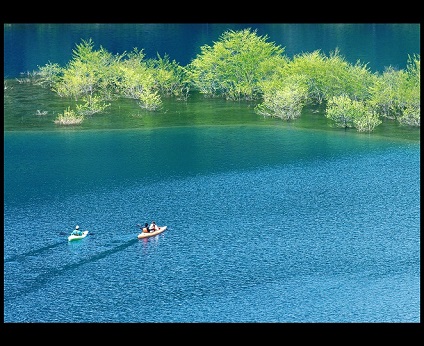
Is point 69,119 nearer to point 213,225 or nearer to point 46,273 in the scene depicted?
point 213,225

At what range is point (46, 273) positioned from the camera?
172ft

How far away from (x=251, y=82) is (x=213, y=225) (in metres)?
31.6

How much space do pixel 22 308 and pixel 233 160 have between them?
82.6ft

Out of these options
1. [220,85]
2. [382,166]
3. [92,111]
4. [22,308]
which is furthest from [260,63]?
[22,308]

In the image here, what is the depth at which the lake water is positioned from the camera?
49.7 metres

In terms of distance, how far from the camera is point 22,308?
49.4 m

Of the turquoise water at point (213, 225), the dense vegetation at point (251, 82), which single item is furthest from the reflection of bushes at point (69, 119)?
the turquoise water at point (213, 225)

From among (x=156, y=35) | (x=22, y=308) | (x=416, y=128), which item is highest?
(x=156, y=35)

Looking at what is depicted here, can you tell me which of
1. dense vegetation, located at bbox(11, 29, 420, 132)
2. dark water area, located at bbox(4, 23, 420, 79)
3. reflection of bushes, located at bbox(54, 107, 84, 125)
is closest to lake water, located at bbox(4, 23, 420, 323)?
reflection of bushes, located at bbox(54, 107, 84, 125)

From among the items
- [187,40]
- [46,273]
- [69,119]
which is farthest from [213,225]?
[187,40]

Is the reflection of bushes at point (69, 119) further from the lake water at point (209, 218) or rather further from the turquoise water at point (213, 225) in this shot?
the turquoise water at point (213, 225)

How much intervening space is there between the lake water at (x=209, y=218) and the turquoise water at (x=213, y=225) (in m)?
0.10

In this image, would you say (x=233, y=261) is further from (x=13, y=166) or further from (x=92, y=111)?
(x=92, y=111)

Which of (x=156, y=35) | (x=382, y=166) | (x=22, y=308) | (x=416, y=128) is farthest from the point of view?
(x=156, y=35)
